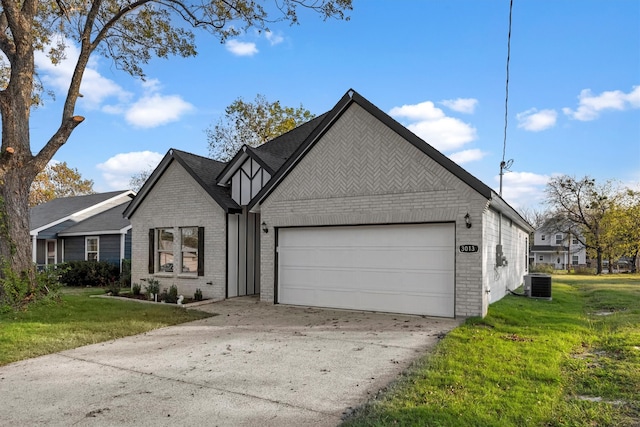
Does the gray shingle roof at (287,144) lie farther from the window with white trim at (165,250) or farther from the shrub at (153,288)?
the shrub at (153,288)

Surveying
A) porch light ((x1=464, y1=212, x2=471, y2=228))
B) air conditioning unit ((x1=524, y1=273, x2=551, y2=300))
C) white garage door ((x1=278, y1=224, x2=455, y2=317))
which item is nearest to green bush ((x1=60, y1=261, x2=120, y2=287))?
white garage door ((x1=278, y1=224, x2=455, y2=317))

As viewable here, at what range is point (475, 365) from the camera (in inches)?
219

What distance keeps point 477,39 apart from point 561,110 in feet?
17.1

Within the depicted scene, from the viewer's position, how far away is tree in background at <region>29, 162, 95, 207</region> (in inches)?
1622

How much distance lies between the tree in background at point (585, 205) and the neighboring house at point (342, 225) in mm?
28352

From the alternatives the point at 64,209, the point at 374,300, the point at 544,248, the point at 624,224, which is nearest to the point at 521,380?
the point at 374,300

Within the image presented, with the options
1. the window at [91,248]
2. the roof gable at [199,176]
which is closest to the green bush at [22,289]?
the roof gable at [199,176]

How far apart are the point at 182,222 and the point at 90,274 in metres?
8.23

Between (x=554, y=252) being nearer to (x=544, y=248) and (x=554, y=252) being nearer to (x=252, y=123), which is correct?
(x=544, y=248)

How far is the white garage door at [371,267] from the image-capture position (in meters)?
9.46

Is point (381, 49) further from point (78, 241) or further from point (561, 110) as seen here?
point (78, 241)

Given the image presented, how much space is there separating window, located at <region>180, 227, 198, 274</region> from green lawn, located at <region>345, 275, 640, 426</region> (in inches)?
357

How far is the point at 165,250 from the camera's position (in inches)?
573

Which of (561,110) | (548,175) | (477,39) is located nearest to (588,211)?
(548,175)
